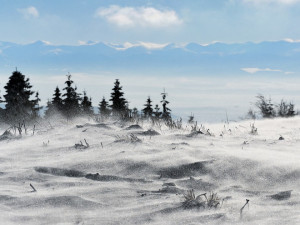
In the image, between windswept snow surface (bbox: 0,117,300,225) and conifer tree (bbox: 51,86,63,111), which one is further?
conifer tree (bbox: 51,86,63,111)

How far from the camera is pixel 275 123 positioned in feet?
24.8

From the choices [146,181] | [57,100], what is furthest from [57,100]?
[146,181]

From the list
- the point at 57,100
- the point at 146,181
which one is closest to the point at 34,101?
the point at 57,100

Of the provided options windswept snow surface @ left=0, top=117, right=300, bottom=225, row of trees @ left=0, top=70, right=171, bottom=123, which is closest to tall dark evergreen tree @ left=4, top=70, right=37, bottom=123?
row of trees @ left=0, top=70, right=171, bottom=123

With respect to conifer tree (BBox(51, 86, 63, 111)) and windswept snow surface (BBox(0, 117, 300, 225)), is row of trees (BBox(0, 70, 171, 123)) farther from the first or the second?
windswept snow surface (BBox(0, 117, 300, 225))

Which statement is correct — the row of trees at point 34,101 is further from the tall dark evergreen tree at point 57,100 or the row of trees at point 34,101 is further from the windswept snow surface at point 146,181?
the windswept snow surface at point 146,181

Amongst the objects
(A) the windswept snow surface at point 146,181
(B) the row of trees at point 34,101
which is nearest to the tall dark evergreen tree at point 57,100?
(B) the row of trees at point 34,101

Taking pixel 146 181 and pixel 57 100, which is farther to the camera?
pixel 57 100

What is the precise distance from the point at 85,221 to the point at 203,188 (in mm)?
1058

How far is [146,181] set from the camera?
3.28 m

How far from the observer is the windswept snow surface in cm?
253

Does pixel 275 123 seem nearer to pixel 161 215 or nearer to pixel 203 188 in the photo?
pixel 203 188

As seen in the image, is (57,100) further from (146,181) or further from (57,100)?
(146,181)

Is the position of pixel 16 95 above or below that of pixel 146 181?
above
